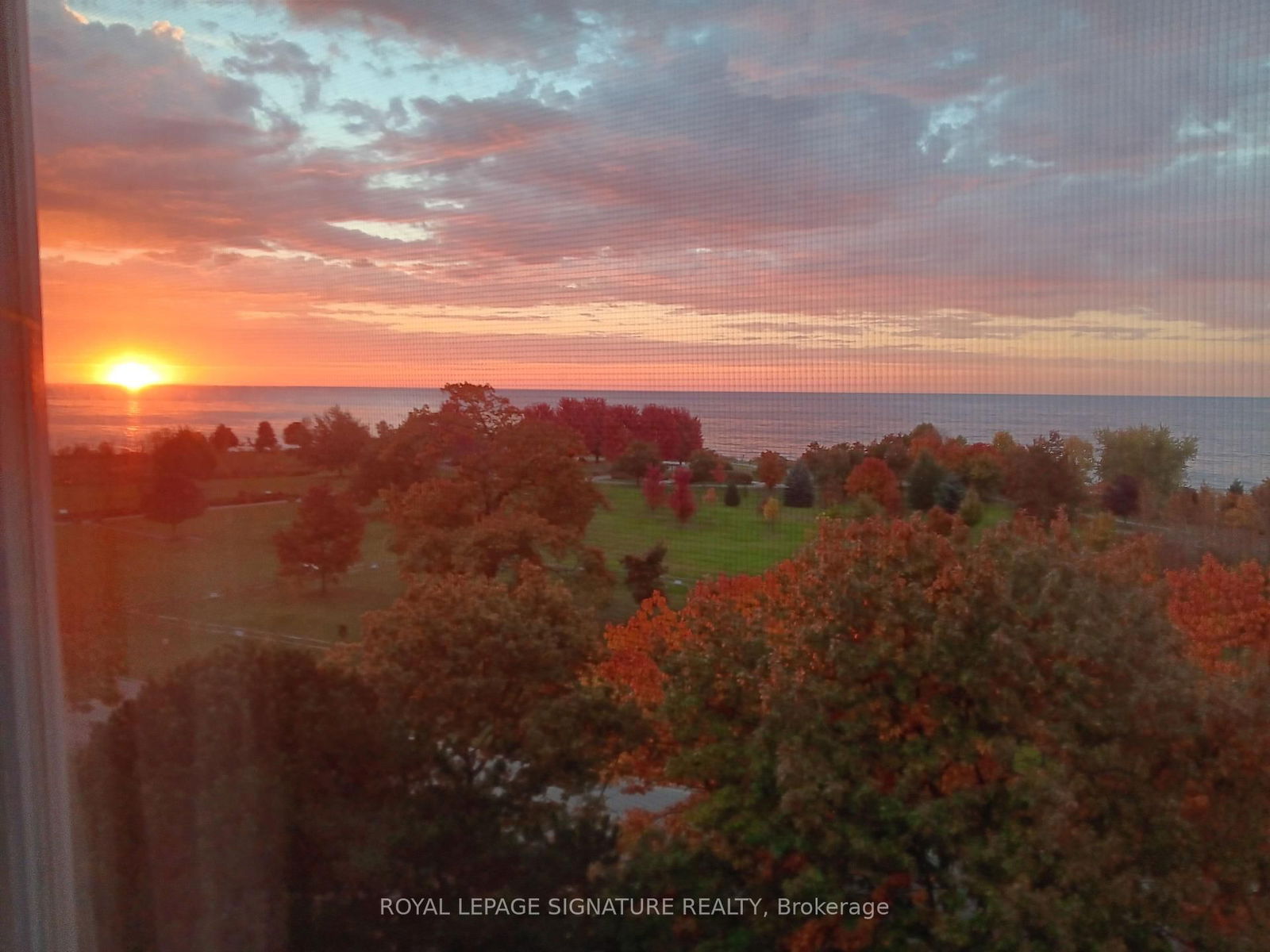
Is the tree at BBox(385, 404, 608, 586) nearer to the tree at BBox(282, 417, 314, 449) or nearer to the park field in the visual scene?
the park field

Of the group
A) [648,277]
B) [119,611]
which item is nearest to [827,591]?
[648,277]

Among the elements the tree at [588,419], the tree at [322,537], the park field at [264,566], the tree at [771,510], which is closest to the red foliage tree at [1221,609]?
the park field at [264,566]

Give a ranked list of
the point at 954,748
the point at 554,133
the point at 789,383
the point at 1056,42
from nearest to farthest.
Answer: the point at 1056,42 < the point at 789,383 < the point at 554,133 < the point at 954,748

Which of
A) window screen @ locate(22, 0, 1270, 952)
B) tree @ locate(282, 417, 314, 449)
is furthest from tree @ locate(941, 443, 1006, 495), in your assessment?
tree @ locate(282, 417, 314, 449)

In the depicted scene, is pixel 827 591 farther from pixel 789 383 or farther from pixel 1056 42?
pixel 1056 42

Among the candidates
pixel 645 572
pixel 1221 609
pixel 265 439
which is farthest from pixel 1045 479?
pixel 265 439

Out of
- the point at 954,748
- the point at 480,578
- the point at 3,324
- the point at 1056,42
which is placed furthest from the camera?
the point at 480,578

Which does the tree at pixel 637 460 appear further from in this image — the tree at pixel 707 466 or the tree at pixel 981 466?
the tree at pixel 981 466
